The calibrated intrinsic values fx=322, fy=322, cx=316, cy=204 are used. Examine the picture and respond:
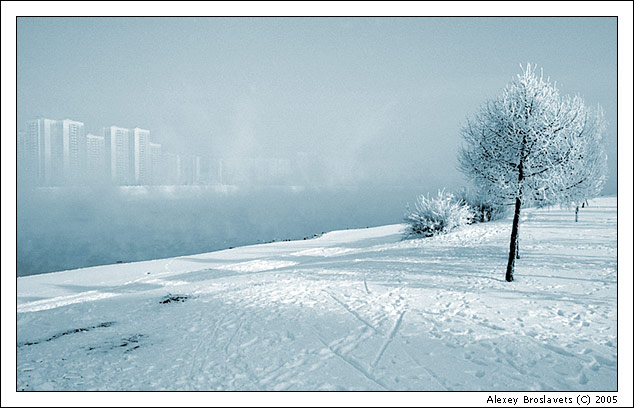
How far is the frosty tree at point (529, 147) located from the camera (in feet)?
29.5

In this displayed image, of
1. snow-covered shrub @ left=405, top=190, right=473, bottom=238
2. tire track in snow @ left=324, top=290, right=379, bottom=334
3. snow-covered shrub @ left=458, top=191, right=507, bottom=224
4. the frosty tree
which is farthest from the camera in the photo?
snow-covered shrub @ left=458, top=191, right=507, bottom=224

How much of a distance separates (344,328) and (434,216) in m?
15.8

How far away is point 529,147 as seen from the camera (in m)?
9.20

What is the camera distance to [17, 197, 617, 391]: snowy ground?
16.6 feet

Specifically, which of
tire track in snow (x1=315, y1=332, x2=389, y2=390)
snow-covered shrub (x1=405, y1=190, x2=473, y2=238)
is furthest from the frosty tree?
snow-covered shrub (x1=405, y1=190, x2=473, y2=238)

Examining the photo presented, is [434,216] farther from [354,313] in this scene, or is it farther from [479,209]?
[354,313]

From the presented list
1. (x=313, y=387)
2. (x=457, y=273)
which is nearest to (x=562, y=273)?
(x=457, y=273)

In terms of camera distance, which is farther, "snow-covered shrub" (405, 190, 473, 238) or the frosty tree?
"snow-covered shrub" (405, 190, 473, 238)

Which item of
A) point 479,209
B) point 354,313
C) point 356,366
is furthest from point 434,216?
point 356,366

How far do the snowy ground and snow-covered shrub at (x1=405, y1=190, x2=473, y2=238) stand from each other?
7.16 m

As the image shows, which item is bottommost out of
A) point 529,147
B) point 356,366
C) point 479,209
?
point 356,366

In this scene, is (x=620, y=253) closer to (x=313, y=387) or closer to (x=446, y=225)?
(x=313, y=387)

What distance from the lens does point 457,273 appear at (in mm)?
10969

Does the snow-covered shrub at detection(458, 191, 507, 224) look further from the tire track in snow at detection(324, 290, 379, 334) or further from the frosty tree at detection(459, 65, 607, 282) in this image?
the tire track in snow at detection(324, 290, 379, 334)
